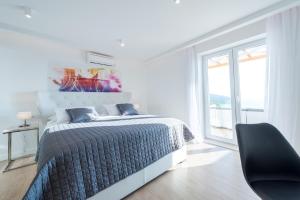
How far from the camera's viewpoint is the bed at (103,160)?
4.22 feet

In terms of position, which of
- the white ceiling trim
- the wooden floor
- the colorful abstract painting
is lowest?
the wooden floor

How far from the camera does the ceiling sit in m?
2.23

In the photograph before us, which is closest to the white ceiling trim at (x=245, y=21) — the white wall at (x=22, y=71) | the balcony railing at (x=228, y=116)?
the balcony railing at (x=228, y=116)

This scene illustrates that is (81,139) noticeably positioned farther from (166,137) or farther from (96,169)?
(166,137)

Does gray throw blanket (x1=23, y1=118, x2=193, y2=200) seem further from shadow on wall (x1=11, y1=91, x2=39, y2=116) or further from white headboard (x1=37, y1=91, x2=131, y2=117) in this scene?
shadow on wall (x1=11, y1=91, x2=39, y2=116)

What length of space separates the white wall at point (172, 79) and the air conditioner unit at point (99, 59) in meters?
1.38

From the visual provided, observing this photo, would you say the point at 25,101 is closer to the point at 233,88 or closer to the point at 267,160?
the point at 267,160

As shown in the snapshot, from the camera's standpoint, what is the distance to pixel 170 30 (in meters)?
3.14

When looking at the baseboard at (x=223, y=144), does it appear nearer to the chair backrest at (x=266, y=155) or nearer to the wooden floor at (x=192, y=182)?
the wooden floor at (x=192, y=182)

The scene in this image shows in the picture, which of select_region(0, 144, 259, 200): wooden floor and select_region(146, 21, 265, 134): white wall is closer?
select_region(0, 144, 259, 200): wooden floor

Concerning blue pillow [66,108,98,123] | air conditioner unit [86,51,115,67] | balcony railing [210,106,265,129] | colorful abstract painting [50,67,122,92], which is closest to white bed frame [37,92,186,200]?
colorful abstract painting [50,67,122,92]

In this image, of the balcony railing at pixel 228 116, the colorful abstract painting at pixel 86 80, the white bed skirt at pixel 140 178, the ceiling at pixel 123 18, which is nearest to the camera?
the white bed skirt at pixel 140 178

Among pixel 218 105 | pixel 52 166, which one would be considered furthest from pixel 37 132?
pixel 218 105

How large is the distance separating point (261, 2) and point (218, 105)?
213 centimetres
